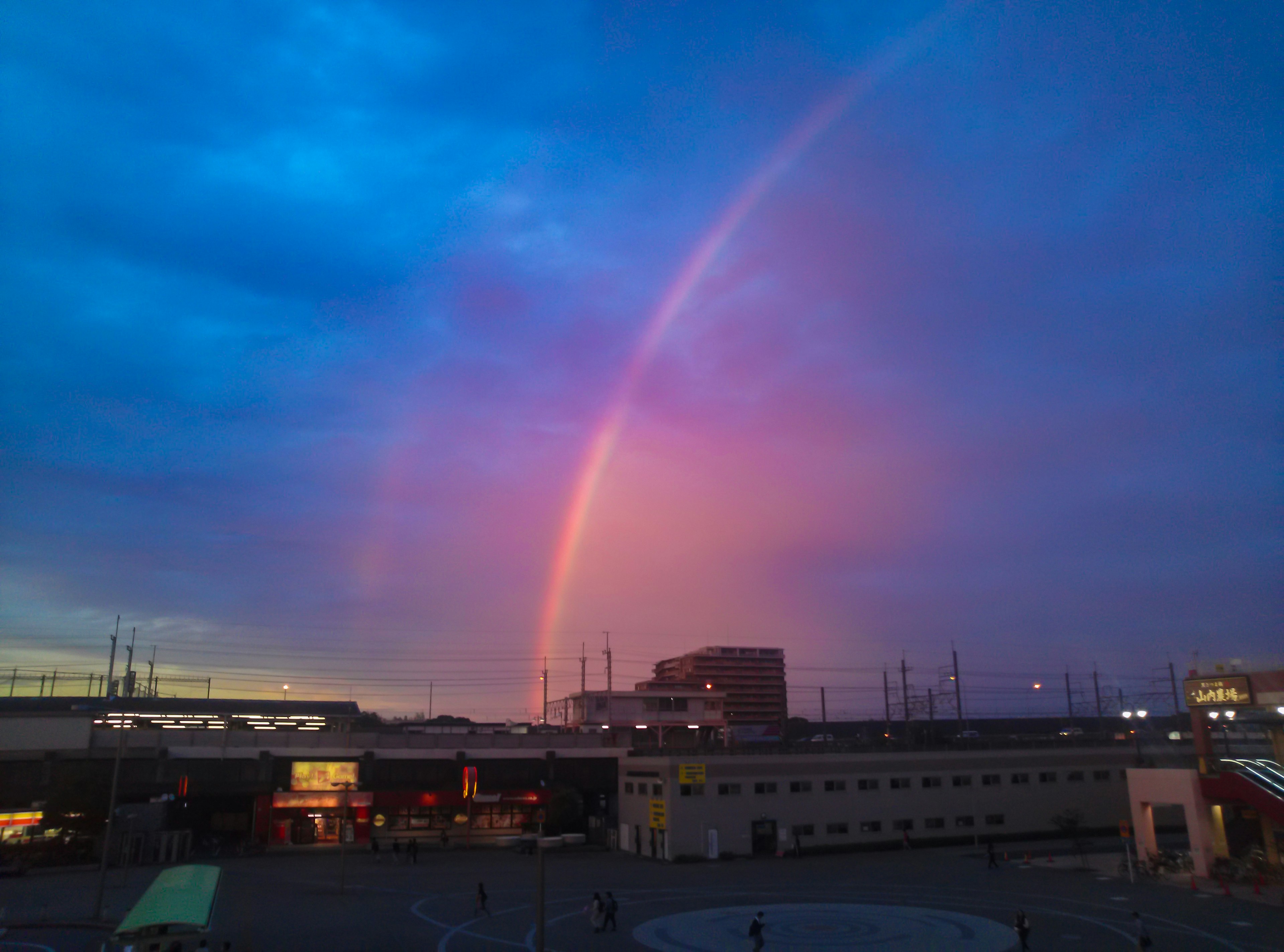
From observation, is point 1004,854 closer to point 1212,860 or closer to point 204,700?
point 1212,860

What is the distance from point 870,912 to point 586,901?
11.6m

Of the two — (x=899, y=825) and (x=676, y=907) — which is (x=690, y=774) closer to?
(x=899, y=825)

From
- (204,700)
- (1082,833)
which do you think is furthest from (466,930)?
(204,700)

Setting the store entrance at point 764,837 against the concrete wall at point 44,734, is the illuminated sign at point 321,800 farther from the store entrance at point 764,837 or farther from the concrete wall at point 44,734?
the store entrance at point 764,837

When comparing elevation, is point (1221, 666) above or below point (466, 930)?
above

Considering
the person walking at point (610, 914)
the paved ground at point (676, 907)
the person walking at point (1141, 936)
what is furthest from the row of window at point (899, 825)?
the person walking at point (1141, 936)

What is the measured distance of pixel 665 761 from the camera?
5400 cm

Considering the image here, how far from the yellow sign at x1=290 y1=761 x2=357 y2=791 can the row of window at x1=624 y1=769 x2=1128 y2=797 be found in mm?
19855

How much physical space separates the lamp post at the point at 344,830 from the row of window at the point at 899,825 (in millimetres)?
26903

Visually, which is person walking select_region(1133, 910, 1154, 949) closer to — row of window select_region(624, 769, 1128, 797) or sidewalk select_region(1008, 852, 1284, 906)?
sidewalk select_region(1008, 852, 1284, 906)

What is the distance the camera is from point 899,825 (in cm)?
5872

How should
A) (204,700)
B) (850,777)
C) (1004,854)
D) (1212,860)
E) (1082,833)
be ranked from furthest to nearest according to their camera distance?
(204,700) < (1082,833) < (850,777) < (1004,854) < (1212,860)

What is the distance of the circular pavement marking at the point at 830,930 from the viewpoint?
2847 cm

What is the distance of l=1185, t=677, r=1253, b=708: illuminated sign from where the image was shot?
139 ft
